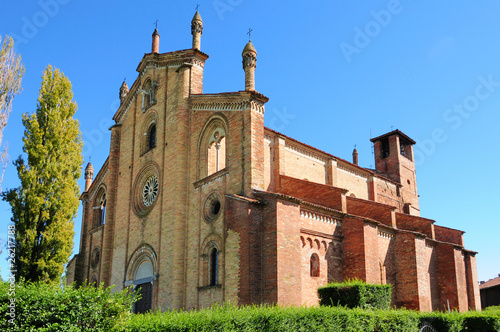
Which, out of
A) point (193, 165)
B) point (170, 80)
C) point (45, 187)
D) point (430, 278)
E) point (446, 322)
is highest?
point (170, 80)

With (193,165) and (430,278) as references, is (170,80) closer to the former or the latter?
(193,165)

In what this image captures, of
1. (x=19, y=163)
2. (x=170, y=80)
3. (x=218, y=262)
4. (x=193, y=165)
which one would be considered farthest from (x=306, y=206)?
(x=19, y=163)

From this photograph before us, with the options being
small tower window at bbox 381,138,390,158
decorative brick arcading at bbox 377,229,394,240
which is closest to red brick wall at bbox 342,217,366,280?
decorative brick arcading at bbox 377,229,394,240

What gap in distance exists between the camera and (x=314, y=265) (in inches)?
691

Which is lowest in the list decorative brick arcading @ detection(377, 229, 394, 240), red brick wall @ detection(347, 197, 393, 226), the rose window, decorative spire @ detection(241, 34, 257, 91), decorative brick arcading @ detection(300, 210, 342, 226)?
decorative brick arcading @ detection(377, 229, 394, 240)

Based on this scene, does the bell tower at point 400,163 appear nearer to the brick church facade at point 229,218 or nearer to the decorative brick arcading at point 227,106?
the brick church facade at point 229,218

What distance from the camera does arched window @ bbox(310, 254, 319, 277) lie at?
57.2ft

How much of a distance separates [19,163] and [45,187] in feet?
4.54

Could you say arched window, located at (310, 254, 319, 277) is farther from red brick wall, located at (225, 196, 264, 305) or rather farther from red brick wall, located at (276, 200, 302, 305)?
red brick wall, located at (225, 196, 264, 305)

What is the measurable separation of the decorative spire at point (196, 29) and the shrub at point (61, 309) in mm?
14893

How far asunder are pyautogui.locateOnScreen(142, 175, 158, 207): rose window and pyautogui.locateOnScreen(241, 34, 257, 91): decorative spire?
6913 mm

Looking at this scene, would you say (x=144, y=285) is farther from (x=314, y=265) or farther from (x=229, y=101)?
(x=229, y=101)

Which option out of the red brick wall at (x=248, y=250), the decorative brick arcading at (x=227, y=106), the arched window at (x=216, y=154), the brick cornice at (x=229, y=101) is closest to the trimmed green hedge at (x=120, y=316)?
the red brick wall at (x=248, y=250)

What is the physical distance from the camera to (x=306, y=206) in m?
17.4
